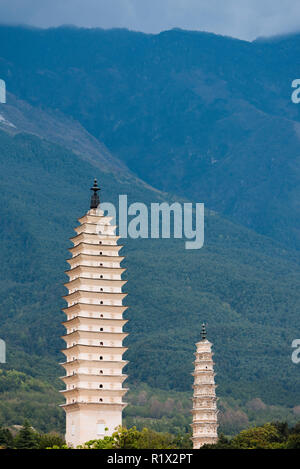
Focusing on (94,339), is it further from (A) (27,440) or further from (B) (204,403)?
(B) (204,403)

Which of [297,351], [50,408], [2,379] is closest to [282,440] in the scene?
[50,408]

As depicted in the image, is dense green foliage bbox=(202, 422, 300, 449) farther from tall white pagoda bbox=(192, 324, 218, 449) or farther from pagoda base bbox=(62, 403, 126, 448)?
pagoda base bbox=(62, 403, 126, 448)

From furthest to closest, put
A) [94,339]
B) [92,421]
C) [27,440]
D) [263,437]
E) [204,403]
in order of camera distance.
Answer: [204,403]
[263,437]
[94,339]
[27,440]
[92,421]

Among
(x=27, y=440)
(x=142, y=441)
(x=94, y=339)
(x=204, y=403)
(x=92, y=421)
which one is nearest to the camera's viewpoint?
(x=142, y=441)

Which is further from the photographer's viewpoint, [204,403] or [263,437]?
[204,403]

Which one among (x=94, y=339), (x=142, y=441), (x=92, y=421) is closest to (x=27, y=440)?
(x=92, y=421)

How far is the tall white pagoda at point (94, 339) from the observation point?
82.4m

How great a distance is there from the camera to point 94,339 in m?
84.4

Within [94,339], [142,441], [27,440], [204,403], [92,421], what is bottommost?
[142,441]

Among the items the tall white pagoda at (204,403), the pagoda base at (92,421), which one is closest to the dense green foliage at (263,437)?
the tall white pagoda at (204,403)

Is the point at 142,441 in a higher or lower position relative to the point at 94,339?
lower

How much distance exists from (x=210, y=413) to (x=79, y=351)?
1713 centimetres

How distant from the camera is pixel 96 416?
270 ft
